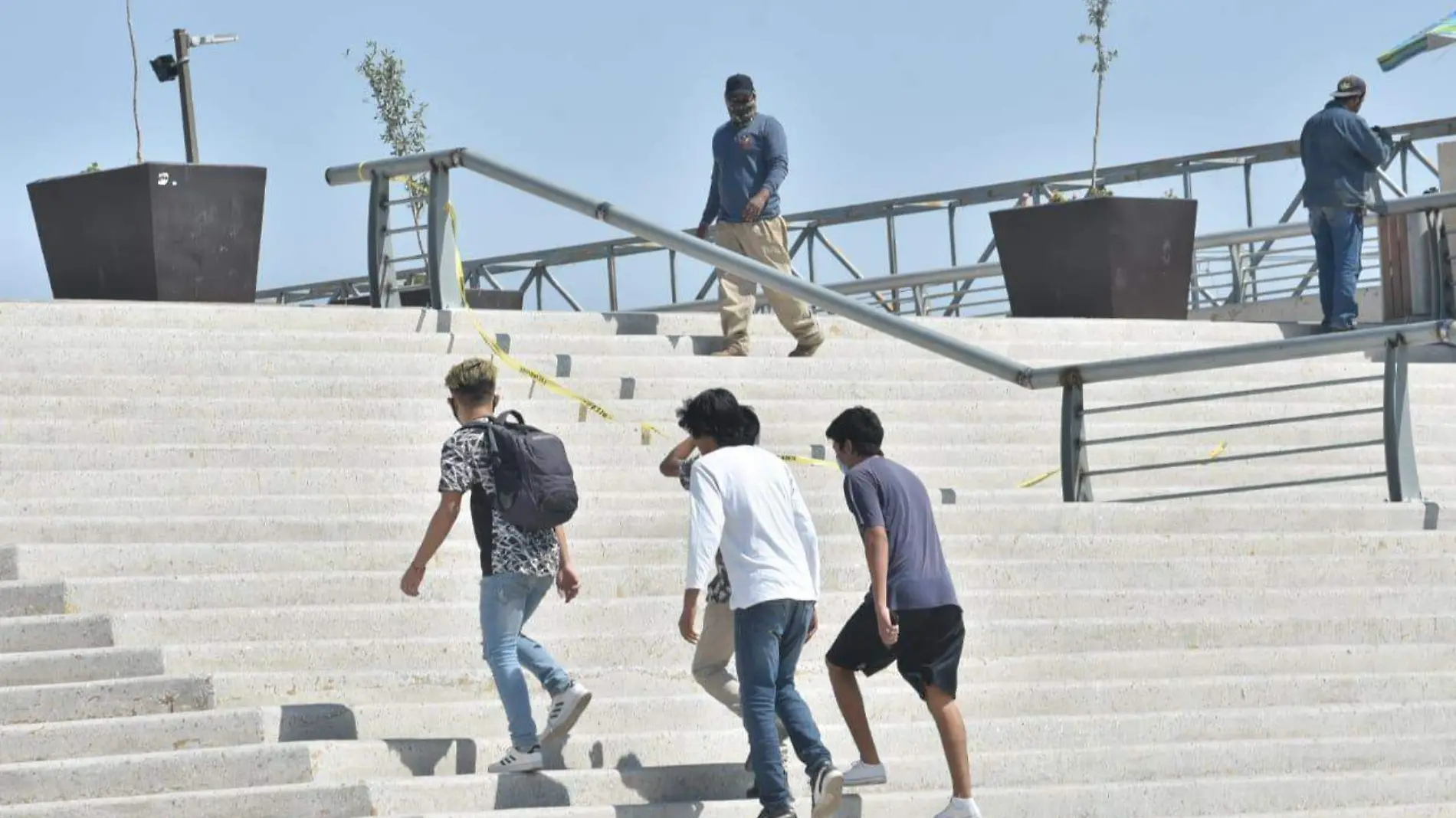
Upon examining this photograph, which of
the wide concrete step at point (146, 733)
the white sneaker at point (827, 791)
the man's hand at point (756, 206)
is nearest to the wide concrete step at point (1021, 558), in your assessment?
the wide concrete step at point (146, 733)

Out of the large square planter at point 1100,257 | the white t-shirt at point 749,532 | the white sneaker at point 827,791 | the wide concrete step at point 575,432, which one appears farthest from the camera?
the large square planter at point 1100,257

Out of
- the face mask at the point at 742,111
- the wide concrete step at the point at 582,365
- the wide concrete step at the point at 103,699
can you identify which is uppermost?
the face mask at the point at 742,111

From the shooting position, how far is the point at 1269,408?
46.6ft

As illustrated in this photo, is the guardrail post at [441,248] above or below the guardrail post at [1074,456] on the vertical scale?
above

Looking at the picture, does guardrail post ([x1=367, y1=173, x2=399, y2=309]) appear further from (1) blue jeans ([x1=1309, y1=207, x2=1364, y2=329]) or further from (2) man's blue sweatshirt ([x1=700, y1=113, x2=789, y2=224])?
(1) blue jeans ([x1=1309, y1=207, x2=1364, y2=329])

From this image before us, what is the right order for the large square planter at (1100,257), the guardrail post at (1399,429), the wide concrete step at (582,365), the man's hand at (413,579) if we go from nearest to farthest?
the man's hand at (413,579) → the wide concrete step at (582,365) → the guardrail post at (1399,429) → the large square planter at (1100,257)

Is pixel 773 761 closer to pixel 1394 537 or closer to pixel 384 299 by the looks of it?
pixel 1394 537

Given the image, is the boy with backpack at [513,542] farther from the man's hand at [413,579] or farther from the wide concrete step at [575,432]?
the wide concrete step at [575,432]

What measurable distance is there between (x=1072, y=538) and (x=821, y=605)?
1460 mm

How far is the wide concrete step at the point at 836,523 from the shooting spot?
10.4 meters

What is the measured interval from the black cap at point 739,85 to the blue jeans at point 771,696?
6224mm

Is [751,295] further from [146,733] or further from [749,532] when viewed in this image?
[146,733]

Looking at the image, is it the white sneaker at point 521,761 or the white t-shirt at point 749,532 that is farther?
the white sneaker at point 521,761

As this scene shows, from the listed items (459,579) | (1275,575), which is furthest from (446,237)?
(1275,575)
